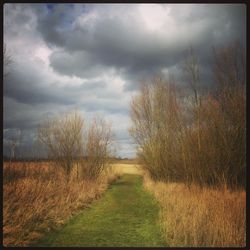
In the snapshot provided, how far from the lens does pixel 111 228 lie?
6.25 m

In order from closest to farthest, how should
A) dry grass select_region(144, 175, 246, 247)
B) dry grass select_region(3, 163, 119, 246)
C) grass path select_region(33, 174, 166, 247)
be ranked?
dry grass select_region(144, 175, 246, 247) < dry grass select_region(3, 163, 119, 246) < grass path select_region(33, 174, 166, 247)

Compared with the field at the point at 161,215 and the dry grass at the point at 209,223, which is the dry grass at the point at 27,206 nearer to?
the field at the point at 161,215

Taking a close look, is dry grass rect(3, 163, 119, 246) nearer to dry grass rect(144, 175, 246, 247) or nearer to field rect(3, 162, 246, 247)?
field rect(3, 162, 246, 247)

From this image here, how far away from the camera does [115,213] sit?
24.5 feet

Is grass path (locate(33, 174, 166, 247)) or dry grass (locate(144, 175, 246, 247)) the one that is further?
grass path (locate(33, 174, 166, 247))

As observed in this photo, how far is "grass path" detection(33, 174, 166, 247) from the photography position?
547cm

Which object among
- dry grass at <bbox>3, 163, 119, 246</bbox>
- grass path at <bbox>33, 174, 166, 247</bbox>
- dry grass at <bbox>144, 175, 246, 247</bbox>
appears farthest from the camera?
grass path at <bbox>33, 174, 166, 247</bbox>

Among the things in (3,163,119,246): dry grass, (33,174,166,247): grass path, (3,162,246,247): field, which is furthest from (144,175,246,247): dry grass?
(3,163,119,246): dry grass

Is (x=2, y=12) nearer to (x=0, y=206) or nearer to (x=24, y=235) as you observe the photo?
(x=0, y=206)

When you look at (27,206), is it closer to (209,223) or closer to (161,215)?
(161,215)

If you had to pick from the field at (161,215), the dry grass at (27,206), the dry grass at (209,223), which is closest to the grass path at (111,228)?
the field at (161,215)

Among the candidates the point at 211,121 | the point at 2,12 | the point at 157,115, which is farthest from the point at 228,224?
the point at 157,115

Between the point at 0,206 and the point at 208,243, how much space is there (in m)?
3.55

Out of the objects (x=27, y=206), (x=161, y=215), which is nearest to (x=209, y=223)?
(x=161, y=215)
